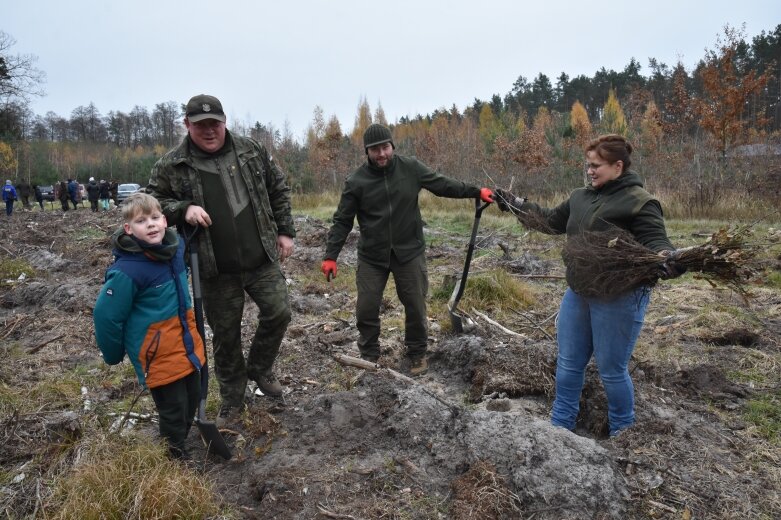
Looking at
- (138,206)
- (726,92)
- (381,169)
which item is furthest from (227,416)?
(726,92)

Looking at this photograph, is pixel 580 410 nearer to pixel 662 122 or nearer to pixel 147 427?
pixel 147 427

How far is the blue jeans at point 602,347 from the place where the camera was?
3.06 meters

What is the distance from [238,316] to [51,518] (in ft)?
5.31

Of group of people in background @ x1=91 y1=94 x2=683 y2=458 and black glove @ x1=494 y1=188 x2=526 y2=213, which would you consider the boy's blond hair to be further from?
black glove @ x1=494 y1=188 x2=526 y2=213

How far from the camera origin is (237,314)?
12.4ft

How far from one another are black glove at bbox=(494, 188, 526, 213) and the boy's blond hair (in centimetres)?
272

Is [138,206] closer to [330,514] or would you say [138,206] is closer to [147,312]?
[147,312]

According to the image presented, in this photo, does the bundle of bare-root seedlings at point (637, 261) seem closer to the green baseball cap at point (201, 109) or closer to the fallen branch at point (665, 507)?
the fallen branch at point (665, 507)

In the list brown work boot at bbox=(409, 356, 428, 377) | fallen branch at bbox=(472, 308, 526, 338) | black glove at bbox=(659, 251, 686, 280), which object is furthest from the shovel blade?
fallen branch at bbox=(472, 308, 526, 338)

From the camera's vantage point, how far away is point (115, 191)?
91.6ft

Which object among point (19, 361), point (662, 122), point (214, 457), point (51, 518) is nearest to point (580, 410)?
point (214, 457)

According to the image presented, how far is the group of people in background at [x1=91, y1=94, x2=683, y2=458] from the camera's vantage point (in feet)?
9.48

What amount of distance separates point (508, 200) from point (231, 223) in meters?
2.29

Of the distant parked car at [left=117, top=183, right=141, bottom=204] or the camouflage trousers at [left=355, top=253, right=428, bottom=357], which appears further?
the distant parked car at [left=117, top=183, right=141, bottom=204]
